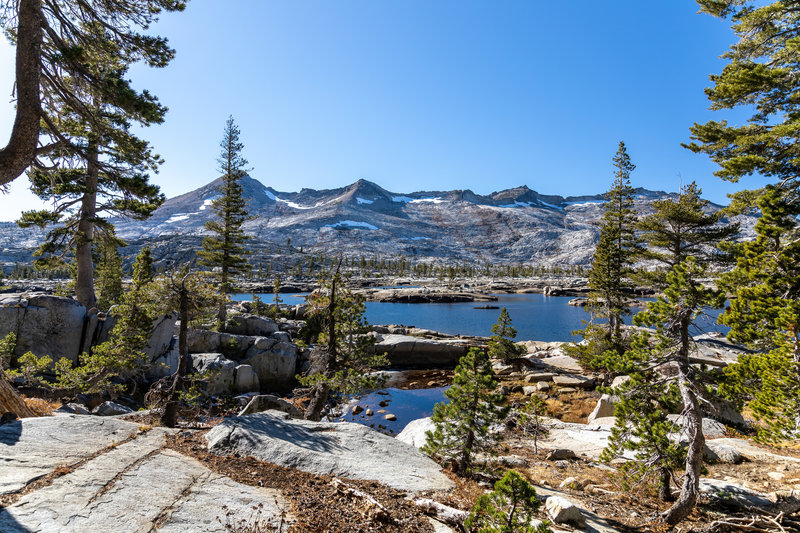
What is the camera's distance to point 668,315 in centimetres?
697

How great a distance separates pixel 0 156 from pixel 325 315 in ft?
32.5

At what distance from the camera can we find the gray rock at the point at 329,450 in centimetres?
736

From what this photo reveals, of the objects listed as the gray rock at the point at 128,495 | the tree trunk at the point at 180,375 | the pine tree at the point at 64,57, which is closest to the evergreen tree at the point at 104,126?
the pine tree at the point at 64,57

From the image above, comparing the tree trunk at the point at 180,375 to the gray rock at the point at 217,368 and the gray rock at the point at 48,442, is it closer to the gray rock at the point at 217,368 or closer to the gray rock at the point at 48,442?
the gray rock at the point at 48,442

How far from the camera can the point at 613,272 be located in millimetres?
24297

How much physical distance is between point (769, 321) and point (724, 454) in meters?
5.43

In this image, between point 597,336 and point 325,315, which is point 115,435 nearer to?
point 325,315

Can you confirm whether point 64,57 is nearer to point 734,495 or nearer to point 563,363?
point 734,495

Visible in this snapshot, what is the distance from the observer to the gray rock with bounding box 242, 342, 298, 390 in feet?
80.9

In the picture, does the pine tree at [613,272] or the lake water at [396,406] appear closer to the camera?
the lake water at [396,406]

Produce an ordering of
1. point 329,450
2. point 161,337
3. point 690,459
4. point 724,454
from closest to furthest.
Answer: point 690,459 → point 329,450 → point 724,454 → point 161,337

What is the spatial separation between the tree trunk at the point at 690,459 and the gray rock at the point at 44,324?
2447 centimetres

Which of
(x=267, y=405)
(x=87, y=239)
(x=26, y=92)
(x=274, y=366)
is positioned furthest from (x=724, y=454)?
(x=87, y=239)

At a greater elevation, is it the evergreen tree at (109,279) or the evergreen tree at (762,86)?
the evergreen tree at (762,86)
